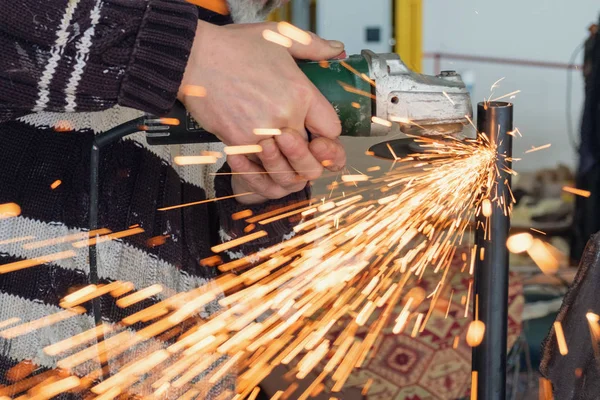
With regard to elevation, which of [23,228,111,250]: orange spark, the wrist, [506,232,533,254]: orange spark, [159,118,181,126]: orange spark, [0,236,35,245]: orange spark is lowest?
[506,232,533,254]: orange spark

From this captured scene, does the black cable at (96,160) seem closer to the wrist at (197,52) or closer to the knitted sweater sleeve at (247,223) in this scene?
the wrist at (197,52)

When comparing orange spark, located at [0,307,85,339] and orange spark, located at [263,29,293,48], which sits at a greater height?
orange spark, located at [263,29,293,48]

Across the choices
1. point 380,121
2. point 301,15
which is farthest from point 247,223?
point 301,15

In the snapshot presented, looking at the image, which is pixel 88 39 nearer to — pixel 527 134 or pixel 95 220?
pixel 95 220

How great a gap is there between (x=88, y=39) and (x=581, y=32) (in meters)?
4.23

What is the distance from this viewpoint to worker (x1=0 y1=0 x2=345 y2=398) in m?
0.75

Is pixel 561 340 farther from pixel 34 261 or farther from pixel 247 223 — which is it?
pixel 34 261

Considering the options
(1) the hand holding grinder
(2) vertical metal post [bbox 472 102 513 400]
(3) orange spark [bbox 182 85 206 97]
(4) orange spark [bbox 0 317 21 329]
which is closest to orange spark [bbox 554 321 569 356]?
(2) vertical metal post [bbox 472 102 513 400]

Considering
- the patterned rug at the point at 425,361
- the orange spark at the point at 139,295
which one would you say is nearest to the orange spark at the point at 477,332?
the orange spark at the point at 139,295

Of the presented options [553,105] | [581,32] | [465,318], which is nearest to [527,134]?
[553,105]

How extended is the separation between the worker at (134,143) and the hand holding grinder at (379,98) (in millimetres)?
34

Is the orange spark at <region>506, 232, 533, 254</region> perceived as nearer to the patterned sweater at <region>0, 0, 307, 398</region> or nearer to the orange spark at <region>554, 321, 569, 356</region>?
the patterned sweater at <region>0, 0, 307, 398</region>

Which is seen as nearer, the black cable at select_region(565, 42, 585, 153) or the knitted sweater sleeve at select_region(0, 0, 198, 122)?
the knitted sweater sleeve at select_region(0, 0, 198, 122)

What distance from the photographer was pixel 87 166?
1007 millimetres
